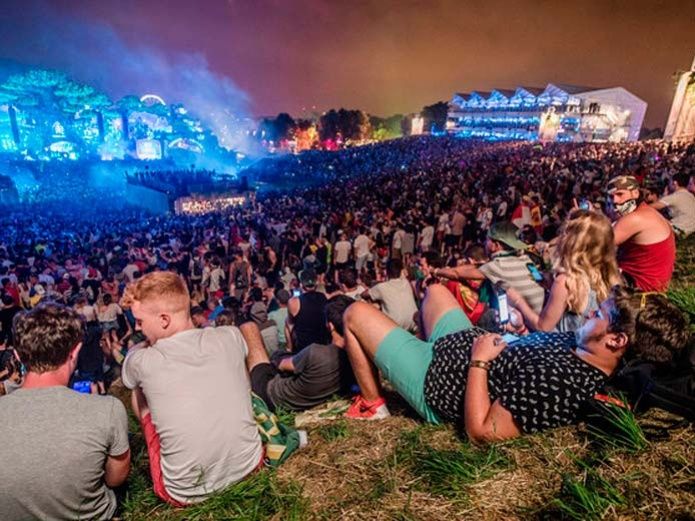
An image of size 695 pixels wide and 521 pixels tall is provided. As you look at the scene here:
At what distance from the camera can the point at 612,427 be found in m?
2.29

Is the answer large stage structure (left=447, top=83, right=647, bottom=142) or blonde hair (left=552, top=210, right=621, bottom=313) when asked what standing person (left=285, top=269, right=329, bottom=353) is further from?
large stage structure (left=447, top=83, right=647, bottom=142)

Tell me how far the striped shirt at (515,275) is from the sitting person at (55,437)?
3320 millimetres

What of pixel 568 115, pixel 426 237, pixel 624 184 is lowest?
pixel 426 237

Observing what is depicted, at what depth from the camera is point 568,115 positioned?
257ft

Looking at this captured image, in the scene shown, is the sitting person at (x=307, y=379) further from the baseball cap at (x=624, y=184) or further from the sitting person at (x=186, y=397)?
the baseball cap at (x=624, y=184)

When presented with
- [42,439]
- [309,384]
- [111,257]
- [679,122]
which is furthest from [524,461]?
[679,122]

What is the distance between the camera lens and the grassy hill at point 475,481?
191cm

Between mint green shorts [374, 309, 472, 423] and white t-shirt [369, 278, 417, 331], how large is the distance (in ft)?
5.80

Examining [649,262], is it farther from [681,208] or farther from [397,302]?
[681,208]

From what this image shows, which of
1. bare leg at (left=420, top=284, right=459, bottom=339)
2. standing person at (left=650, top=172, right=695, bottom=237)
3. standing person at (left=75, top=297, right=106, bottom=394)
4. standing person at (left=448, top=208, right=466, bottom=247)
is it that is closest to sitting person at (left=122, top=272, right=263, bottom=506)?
bare leg at (left=420, top=284, right=459, bottom=339)

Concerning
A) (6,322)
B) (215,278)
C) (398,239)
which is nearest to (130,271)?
(215,278)

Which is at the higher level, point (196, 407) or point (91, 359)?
point (196, 407)

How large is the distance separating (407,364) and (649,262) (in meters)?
2.76

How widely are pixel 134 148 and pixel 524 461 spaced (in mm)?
103963
